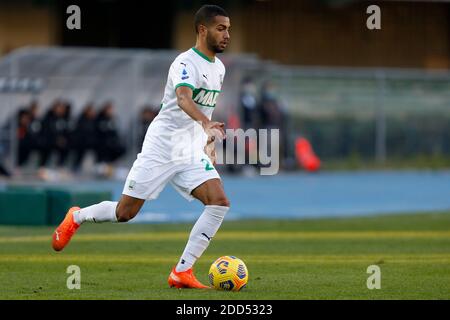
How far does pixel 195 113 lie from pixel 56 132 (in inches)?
792

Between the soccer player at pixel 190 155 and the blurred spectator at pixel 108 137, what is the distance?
19589mm

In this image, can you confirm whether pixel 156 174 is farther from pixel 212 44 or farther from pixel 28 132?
pixel 28 132

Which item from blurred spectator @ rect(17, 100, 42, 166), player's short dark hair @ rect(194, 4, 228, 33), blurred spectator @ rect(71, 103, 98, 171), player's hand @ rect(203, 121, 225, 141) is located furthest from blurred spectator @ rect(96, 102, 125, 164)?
player's hand @ rect(203, 121, 225, 141)

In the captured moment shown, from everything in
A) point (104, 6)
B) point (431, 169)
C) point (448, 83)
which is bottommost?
point (431, 169)

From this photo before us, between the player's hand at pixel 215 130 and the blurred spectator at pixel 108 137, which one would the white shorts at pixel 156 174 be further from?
the blurred spectator at pixel 108 137

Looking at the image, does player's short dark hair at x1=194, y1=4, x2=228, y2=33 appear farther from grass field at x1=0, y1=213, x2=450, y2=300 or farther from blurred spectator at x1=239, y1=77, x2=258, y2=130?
blurred spectator at x1=239, y1=77, x2=258, y2=130

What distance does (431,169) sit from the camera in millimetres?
37438

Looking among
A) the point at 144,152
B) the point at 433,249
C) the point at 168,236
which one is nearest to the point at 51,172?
the point at 168,236

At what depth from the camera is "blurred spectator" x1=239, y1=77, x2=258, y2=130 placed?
1288 inches

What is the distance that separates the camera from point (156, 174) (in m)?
10.9

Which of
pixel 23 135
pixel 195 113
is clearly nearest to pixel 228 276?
pixel 195 113

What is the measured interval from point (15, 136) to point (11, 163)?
2.25 feet

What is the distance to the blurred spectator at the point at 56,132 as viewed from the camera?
2970 cm

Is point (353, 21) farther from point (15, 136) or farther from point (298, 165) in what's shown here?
point (15, 136)
